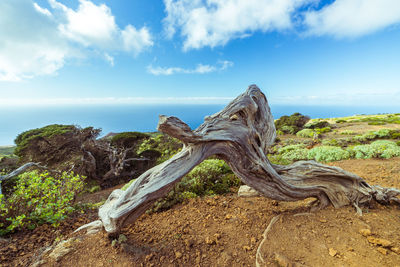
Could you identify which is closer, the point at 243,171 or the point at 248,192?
the point at 243,171

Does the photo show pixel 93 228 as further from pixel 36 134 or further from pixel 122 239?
pixel 36 134

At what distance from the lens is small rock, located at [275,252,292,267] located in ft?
6.89

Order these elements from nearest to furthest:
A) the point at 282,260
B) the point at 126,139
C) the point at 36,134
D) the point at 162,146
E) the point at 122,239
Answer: the point at 282,260 < the point at 122,239 < the point at 36,134 < the point at 126,139 < the point at 162,146

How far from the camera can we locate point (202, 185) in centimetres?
476

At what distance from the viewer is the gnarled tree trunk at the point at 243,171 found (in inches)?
95.7

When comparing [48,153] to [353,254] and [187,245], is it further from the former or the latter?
[353,254]

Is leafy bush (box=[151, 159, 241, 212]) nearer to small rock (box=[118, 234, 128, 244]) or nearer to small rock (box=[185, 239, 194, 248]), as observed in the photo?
small rock (box=[118, 234, 128, 244])

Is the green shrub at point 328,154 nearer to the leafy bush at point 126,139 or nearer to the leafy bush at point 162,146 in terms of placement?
the leafy bush at point 162,146

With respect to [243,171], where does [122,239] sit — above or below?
below

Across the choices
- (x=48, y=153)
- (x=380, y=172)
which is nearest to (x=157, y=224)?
(x=380, y=172)

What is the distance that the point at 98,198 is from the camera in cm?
789

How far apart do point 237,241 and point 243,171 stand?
1087mm

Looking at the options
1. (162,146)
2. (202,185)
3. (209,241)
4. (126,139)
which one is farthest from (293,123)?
(209,241)

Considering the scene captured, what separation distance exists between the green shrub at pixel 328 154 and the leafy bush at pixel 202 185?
568 cm
